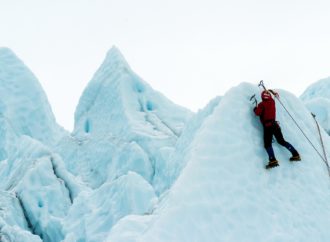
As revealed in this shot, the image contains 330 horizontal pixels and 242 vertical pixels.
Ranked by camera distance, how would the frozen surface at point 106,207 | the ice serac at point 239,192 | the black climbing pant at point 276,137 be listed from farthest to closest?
1. the frozen surface at point 106,207
2. the black climbing pant at point 276,137
3. the ice serac at point 239,192

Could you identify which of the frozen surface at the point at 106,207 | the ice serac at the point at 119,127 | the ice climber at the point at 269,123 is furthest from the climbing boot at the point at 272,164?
the ice serac at the point at 119,127

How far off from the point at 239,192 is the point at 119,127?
A: 1904 centimetres

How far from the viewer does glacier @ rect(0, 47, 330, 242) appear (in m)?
4.51

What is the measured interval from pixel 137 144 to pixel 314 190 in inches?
664

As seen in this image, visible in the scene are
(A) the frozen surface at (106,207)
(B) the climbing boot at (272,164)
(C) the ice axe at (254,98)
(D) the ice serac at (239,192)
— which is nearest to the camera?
(D) the ice serac at (239,192)

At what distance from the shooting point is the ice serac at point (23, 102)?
29.0m

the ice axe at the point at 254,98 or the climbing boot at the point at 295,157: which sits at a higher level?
the ice axe at the point at 254,98

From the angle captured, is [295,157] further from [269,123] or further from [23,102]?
[23,102]

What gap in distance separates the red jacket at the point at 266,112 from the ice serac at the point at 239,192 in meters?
0.14

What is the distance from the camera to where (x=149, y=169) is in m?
21.3

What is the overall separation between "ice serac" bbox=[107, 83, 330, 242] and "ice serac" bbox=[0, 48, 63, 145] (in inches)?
996

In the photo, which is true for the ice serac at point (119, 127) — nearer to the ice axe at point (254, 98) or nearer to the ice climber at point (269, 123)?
the ice axe at point (254, 98)

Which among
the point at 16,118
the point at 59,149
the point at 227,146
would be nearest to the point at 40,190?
the point at 59,149

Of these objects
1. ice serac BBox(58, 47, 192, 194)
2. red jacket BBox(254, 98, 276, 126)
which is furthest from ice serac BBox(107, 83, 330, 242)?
ice serac BBox(58, 47, 192, 194)
